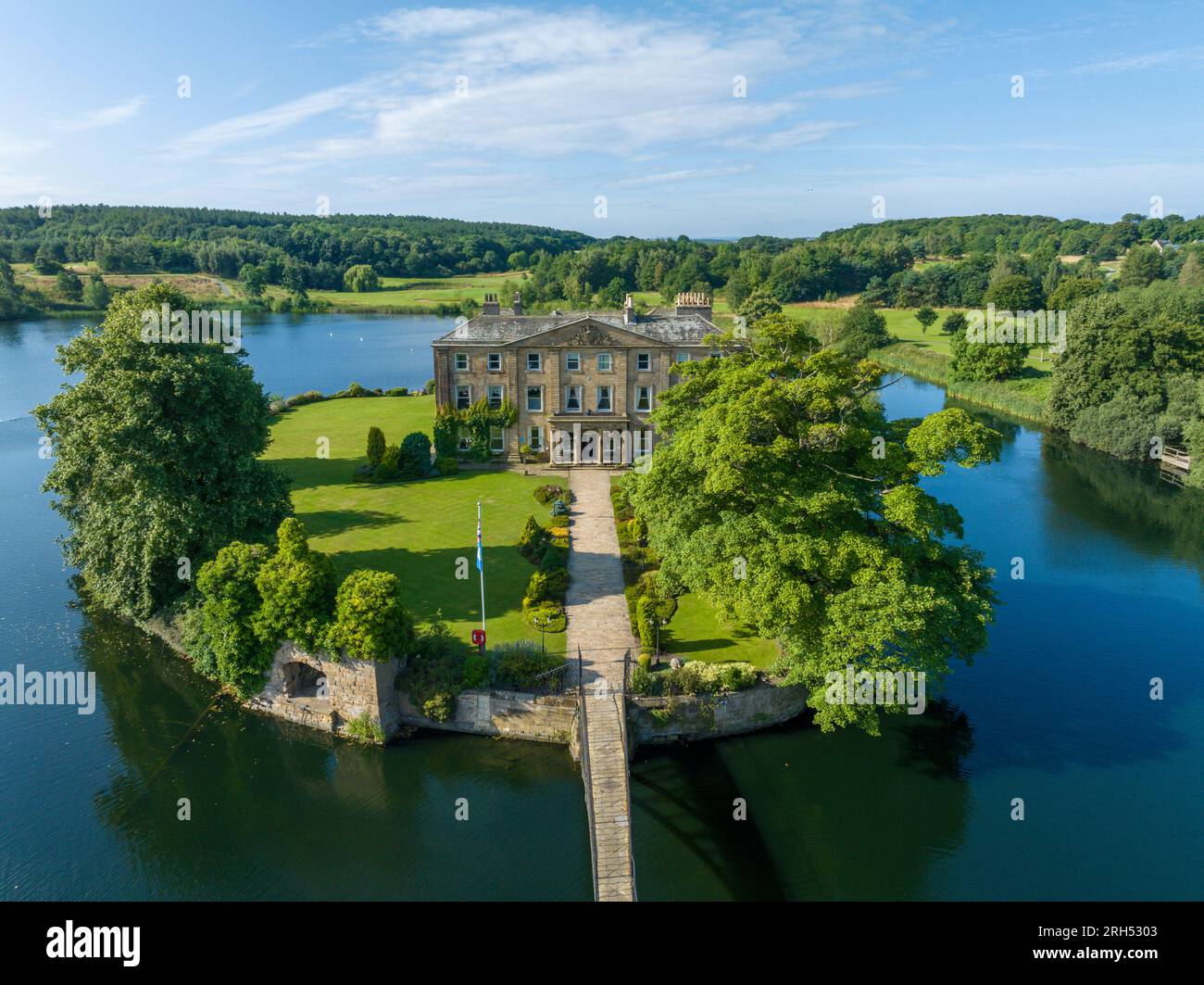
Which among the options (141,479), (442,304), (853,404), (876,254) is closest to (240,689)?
(141,479)

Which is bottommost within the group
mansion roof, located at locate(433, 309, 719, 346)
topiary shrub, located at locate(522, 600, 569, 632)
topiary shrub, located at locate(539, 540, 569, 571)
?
topiary shrub, located at locate(522, 600, 569, 632)

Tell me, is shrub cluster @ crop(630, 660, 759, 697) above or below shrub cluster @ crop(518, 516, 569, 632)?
below

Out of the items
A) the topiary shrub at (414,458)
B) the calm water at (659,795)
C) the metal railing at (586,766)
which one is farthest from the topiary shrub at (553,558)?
the topiary shrub at (414,458)

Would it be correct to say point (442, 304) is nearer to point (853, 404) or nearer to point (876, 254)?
point (876, 254)

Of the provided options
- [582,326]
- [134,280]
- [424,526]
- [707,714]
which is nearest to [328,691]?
[707,714]

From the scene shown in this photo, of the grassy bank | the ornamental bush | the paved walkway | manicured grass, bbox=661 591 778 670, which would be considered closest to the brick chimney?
the paved walkway

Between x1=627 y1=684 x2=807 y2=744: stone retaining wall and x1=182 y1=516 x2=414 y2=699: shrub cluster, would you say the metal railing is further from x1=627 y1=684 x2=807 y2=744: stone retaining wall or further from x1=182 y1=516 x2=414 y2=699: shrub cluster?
x1=182 y1=516 x2=414 y2=699: shrub cluster

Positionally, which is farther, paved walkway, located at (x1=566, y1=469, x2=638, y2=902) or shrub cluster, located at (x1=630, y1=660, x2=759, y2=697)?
shrub cluster, located at (x1=630, y1=660, x2=759, y2=697)

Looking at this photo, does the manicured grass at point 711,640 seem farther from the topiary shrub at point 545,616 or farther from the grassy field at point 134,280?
the grassy field at point 134,280
